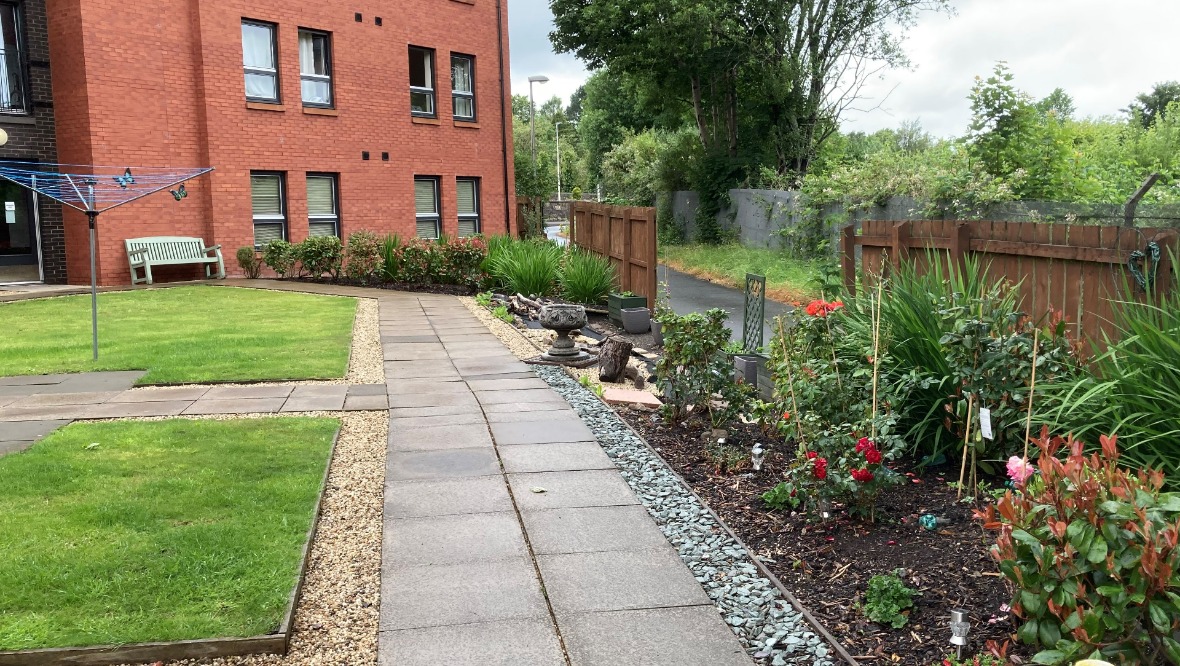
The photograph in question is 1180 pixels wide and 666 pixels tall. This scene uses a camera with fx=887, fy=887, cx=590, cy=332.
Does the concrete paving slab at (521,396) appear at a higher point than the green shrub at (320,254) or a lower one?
lower

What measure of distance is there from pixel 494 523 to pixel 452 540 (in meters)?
0.29

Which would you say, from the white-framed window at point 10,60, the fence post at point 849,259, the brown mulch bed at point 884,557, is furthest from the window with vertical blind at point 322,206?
the brown mulch bed at point 884,557

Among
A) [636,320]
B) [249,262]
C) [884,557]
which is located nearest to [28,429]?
[884,557]

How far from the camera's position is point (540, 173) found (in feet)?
98.8

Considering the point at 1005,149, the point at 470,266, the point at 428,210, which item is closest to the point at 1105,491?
the point at 1005,149

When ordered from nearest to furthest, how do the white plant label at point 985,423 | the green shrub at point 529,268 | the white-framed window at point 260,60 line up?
the white plant label at point 985,423, the green shrub at point 529,268, the white-framed window at point 260,60

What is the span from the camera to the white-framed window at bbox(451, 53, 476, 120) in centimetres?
2136

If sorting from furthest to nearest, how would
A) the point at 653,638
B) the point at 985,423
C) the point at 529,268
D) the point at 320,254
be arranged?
the point at 320,254
the point at 529,268
the point at 985,423
the point at 653,638

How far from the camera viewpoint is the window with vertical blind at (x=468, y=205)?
856 inches

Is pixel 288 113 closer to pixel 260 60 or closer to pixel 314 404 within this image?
pixel 260 60

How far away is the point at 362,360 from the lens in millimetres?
9102

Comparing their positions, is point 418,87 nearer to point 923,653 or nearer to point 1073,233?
point 1073,233

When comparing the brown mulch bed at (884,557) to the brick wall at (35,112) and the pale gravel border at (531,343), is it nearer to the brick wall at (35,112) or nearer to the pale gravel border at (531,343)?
the pale gravel border at (531,343)

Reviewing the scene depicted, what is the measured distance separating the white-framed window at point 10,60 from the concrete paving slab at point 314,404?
12772 millimetres
